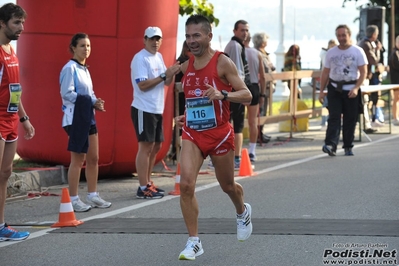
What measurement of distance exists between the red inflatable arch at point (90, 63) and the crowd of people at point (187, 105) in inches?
41.3

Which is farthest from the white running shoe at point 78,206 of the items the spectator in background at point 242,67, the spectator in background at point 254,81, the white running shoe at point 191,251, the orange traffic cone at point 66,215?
the spectator in background at point 254,81

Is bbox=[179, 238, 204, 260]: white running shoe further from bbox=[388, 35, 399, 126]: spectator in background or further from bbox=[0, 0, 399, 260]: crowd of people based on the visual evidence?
bbox=[388, 35, 399, 126]: spectator in background

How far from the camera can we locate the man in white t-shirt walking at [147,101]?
10.9m

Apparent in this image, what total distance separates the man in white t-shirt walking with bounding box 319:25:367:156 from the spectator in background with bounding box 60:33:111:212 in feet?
17.3

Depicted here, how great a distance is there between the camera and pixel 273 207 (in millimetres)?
10008

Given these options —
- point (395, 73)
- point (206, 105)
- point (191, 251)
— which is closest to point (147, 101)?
point (206, 105)

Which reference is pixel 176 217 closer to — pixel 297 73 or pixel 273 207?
pixel 273 207

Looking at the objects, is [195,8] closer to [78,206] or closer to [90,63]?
[90,63]

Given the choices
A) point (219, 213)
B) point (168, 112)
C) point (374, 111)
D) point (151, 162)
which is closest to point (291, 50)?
point (374, 111)

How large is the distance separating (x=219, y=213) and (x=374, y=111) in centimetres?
1038

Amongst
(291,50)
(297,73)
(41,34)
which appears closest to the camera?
(41,34)

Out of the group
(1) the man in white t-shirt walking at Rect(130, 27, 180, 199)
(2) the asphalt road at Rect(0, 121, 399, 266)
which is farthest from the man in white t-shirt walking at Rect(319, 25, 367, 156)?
(1) the man in white t-shirt walking at Rect(130, 27, 180, 199)

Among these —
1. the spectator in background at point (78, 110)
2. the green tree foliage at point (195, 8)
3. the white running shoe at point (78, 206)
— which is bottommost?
the white running shoe at point (78, 206)

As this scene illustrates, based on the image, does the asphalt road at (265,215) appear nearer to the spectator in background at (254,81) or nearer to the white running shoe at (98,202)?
the white running shoe at (98,202)
